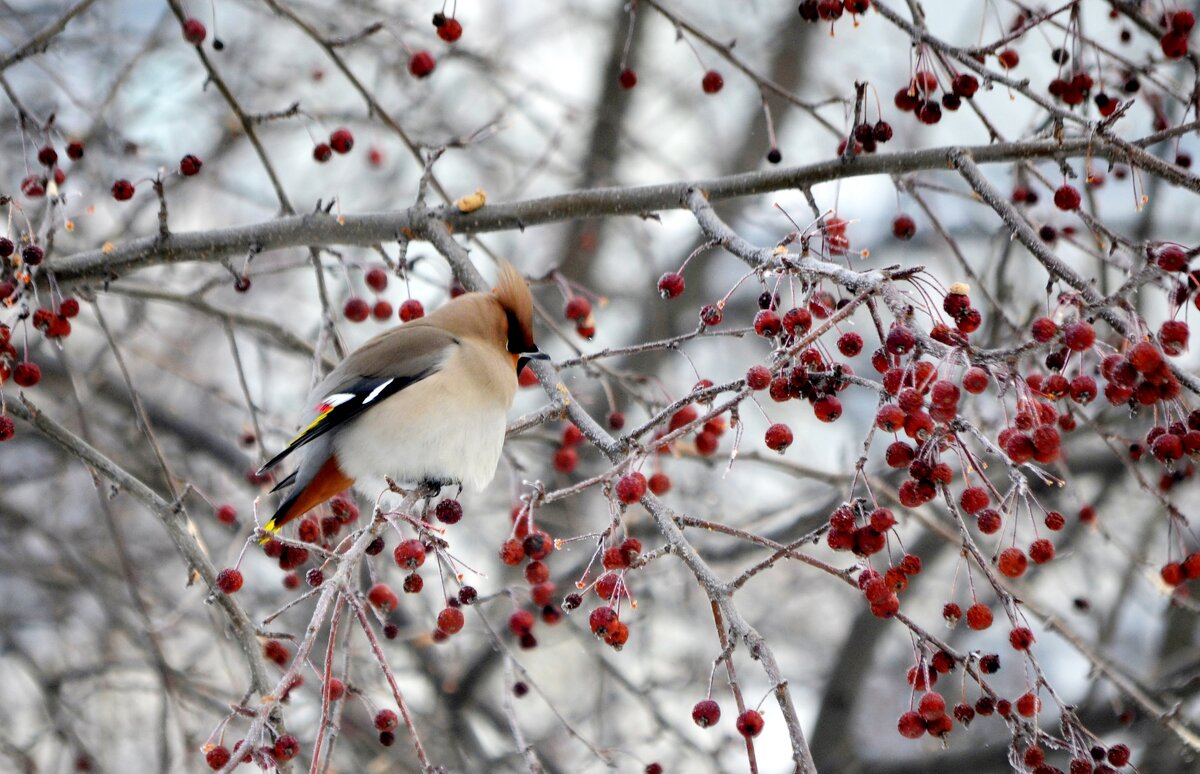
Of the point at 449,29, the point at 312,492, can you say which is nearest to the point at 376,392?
the point at 312,492

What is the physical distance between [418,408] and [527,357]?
1.13 ft

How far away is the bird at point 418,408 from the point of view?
3.27m

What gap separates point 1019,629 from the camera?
2117 millimetres

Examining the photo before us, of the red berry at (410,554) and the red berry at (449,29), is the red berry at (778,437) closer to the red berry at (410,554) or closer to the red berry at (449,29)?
the red berry at (410,554)

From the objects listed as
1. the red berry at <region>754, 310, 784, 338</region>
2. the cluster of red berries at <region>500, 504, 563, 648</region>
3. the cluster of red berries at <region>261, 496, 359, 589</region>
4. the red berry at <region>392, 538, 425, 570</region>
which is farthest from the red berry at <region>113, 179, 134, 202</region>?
the red berry at <region>754, 310, 784, 338</region>

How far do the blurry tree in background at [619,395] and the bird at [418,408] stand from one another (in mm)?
112

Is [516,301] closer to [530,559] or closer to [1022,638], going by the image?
[530,559]

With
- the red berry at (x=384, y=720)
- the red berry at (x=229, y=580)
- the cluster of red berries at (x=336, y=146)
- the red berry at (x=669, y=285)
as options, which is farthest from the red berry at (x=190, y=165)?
the red berry at (x=384, y=720)

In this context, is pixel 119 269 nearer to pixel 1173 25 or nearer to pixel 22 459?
pixel 1173 25

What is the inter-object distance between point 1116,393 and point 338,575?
1.33m

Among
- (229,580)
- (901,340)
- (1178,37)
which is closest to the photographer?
(901,340)

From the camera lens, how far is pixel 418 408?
343 cm

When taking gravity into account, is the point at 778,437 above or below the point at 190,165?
below

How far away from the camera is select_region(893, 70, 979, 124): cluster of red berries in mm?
2973
